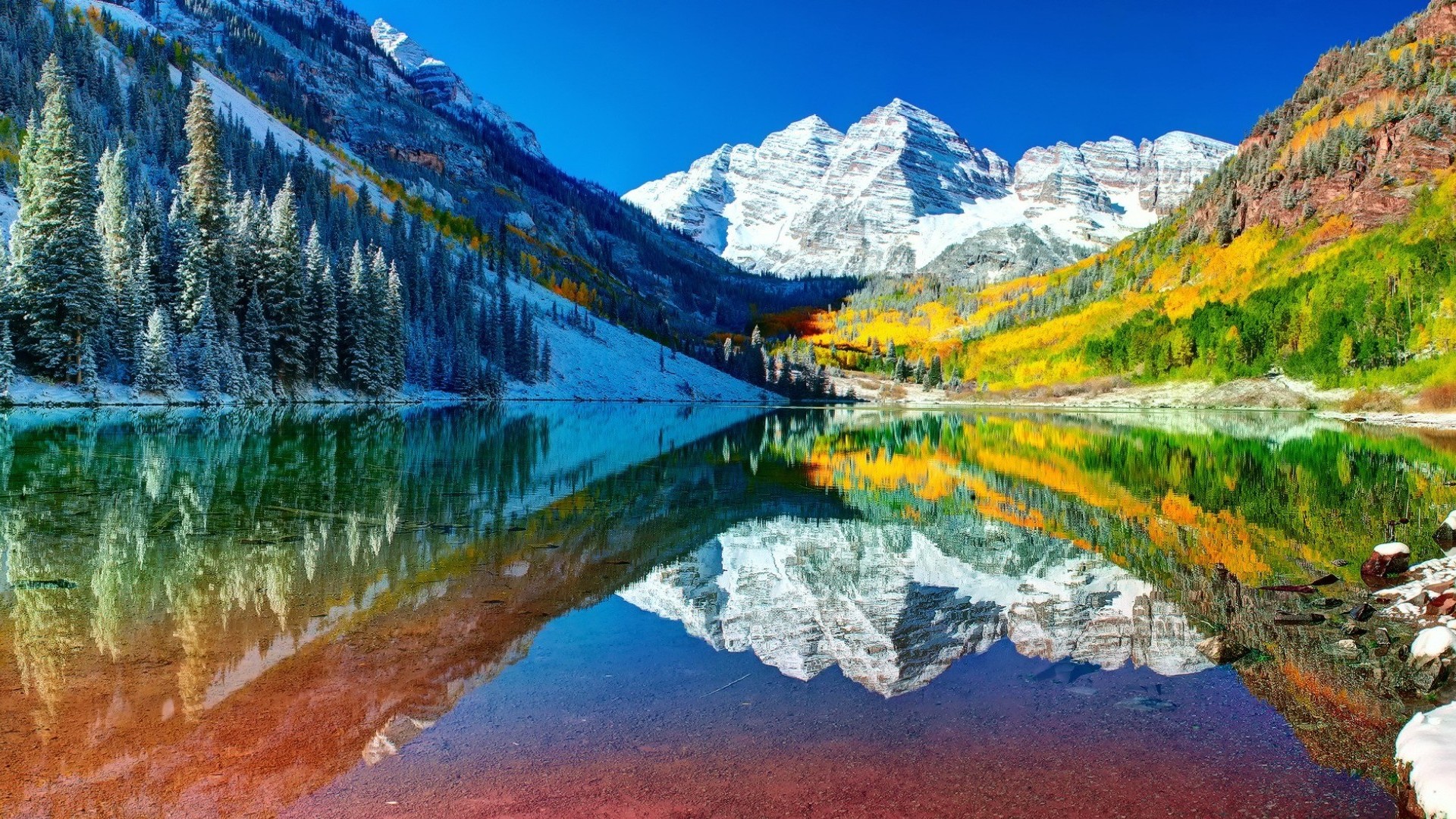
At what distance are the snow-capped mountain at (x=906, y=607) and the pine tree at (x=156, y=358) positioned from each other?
2084 inches

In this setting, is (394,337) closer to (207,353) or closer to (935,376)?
(207,353)

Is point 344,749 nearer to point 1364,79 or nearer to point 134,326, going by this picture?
point 134,326

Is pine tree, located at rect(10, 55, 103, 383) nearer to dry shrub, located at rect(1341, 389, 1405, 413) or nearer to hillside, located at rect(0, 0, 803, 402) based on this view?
hillside, located at rect(0, 0, 803, 402)

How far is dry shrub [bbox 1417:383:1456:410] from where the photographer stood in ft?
216

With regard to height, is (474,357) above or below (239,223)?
below

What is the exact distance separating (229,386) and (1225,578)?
6728 centimetres

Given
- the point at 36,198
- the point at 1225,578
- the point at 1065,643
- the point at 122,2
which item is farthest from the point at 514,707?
the point at 122,2

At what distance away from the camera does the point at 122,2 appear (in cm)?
17888

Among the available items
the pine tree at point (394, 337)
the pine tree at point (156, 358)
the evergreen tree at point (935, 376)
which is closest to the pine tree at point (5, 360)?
the pine tree at point (156, 358)

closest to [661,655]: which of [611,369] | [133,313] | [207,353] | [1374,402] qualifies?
[133,313]

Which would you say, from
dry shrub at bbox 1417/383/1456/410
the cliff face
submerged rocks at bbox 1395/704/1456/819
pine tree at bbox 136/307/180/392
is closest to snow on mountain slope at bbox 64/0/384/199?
pine tree at bbox 136/307/180/392

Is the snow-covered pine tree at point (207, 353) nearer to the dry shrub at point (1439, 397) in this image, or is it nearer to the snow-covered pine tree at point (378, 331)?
the snow-covered pine tree at point (378, 331)

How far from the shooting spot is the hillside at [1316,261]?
8925cm

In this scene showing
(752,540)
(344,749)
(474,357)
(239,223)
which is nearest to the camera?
(344,749)
